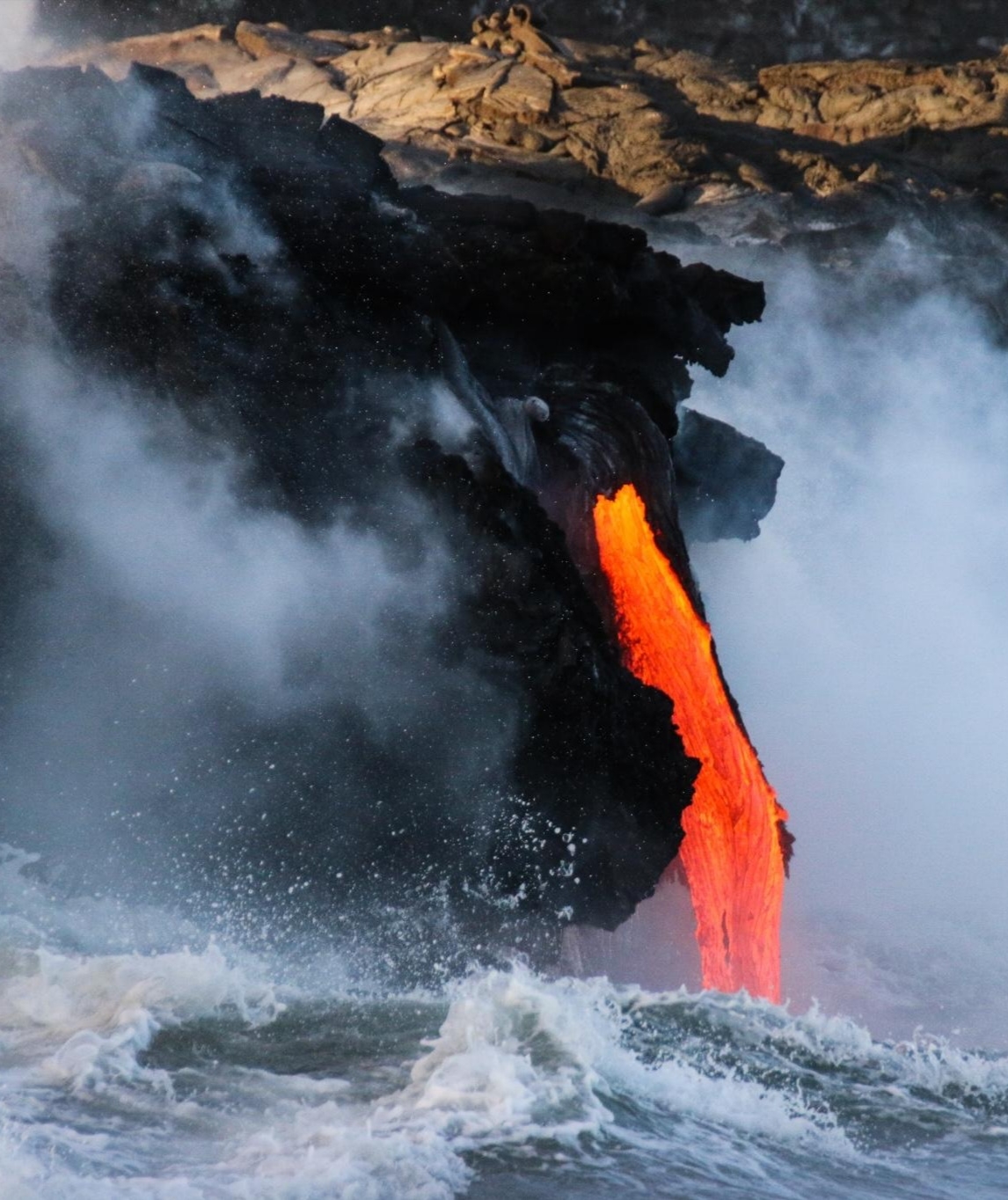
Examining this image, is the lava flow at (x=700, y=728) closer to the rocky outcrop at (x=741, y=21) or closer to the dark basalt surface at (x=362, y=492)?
the dark basalt surface at (x=362, y=492)

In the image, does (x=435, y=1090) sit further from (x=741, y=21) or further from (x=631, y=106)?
(x=741, y=21)

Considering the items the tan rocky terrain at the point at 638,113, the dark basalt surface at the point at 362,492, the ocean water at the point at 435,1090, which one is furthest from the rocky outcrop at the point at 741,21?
the ocean water at the point at 435,1090

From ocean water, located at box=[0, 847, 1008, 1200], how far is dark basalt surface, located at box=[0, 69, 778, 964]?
94 centimetres

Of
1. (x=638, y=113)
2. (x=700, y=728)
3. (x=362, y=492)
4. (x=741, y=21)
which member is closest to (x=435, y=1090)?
(x=362, y=492)

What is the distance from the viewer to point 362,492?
9297mm

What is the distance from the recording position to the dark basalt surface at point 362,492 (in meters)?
8.98

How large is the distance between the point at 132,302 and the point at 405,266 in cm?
211

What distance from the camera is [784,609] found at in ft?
64.2

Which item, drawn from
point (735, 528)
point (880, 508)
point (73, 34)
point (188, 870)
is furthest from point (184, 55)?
point (188, 870)


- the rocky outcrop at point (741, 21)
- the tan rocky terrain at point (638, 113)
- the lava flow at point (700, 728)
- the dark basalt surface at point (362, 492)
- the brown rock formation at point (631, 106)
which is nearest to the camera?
the dark basalt surface at point (362, 492)

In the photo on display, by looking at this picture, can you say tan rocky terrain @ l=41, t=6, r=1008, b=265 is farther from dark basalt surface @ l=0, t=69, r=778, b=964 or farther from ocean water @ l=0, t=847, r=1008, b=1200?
ocean water @ l=0, t=847, r=1008, b=1200

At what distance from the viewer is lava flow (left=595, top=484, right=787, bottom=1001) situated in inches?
441

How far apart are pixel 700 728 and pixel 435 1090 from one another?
600cm

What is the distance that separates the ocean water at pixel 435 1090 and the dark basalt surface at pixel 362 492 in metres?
0.94
